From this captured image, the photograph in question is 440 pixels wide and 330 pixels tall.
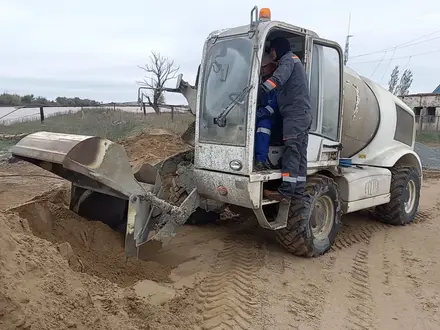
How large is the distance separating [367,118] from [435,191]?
4888 millimetres

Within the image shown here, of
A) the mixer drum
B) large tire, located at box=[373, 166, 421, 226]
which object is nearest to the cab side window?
the mixer drum

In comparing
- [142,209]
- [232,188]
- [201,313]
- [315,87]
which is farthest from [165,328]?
[315,87]

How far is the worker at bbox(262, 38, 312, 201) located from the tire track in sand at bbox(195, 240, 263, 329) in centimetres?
84

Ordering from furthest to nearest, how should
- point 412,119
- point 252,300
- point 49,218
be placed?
1. point 412,119
2. point 49,218
3. point 252,300

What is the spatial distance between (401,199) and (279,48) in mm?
3616

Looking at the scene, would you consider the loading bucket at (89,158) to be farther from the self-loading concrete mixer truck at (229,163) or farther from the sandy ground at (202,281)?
the sandy ground at (202,281)

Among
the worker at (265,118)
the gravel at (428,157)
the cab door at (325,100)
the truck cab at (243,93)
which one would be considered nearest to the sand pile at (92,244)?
the truck cab at (243,93)

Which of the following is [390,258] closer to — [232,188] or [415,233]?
[415,233]

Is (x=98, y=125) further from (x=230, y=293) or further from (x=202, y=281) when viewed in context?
(x=230, y=293)

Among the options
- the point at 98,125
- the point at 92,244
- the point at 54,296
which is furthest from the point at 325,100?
the point at 98,125

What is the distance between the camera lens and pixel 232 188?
476 cm

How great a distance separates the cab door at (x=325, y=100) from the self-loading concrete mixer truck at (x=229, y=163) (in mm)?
12

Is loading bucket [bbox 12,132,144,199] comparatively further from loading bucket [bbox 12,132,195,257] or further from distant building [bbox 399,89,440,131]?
distant building [bbox 399,89,440,131]

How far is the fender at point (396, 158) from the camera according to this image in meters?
6.88
